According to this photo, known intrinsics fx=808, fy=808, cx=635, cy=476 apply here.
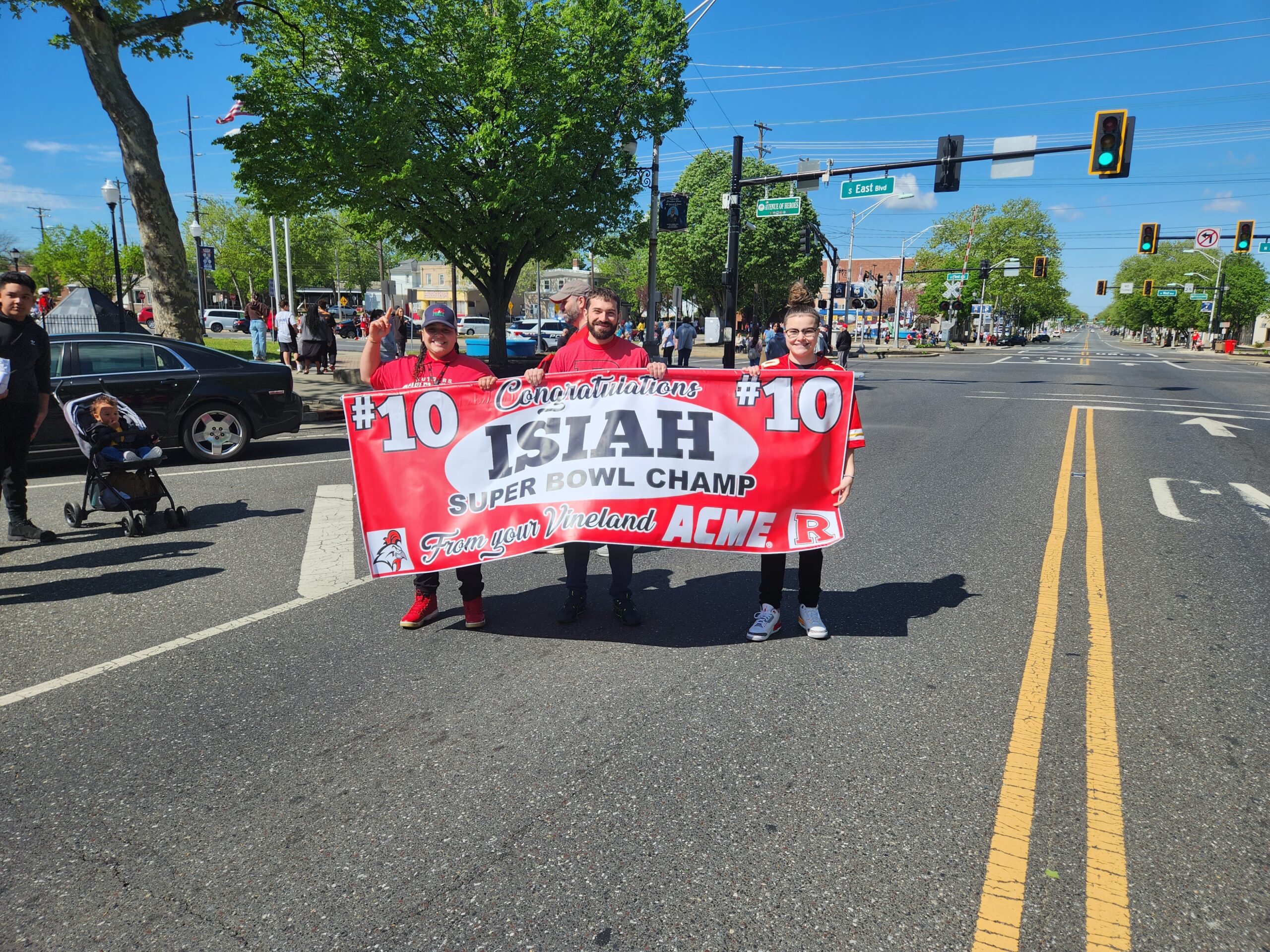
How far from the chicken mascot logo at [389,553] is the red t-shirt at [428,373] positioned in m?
0.85

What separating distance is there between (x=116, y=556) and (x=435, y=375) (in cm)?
329

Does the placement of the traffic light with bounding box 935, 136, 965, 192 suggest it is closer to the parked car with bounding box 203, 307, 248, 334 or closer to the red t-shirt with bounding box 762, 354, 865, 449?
the red t-shirt with bounding box 762, 354, 865, 449

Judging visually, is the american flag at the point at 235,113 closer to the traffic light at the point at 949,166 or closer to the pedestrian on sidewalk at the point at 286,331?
the pedestrian on sidewalk at the point at 286,331

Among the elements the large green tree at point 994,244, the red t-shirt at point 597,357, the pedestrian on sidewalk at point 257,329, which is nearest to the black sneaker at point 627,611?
the red t-shirt at point 597,357

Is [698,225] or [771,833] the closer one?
[771,833]

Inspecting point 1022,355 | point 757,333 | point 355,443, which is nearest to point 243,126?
point 355,443

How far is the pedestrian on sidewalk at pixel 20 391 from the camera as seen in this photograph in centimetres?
579

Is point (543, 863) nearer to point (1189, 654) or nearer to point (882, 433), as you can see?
point (1189, 654)

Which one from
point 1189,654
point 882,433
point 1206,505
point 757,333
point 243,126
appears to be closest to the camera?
point 1189,654

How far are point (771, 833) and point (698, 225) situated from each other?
5174cm

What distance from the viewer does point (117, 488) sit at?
22.0 ft

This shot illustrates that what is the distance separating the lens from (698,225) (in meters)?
51.5

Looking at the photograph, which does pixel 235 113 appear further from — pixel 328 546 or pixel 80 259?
pixel 80 259

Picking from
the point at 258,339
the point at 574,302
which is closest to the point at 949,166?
the point at 574,302
